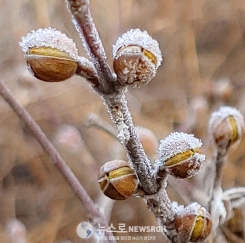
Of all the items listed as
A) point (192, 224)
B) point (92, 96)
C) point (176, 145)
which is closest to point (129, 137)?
point (176, 145)

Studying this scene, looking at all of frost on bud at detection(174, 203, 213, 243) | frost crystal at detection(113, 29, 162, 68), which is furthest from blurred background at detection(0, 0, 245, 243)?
frost crystal at detection(113, 29, 162, 68)

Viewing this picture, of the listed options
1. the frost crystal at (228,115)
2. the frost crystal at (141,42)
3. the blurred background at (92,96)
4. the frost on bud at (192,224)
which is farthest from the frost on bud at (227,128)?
the blurred background at (92,96)

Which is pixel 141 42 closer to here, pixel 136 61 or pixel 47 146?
pixel 136 61

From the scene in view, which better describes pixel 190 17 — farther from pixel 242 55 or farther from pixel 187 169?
pixel 187 169

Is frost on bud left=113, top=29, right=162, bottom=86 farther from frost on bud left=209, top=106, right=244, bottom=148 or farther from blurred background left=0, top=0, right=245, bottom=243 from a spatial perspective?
blurred background left=0, top=0, right=245, bottom=243

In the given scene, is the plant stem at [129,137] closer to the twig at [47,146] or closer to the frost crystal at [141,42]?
the frost crystal at [141,42]

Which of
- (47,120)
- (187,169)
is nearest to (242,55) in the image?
(47,120)
